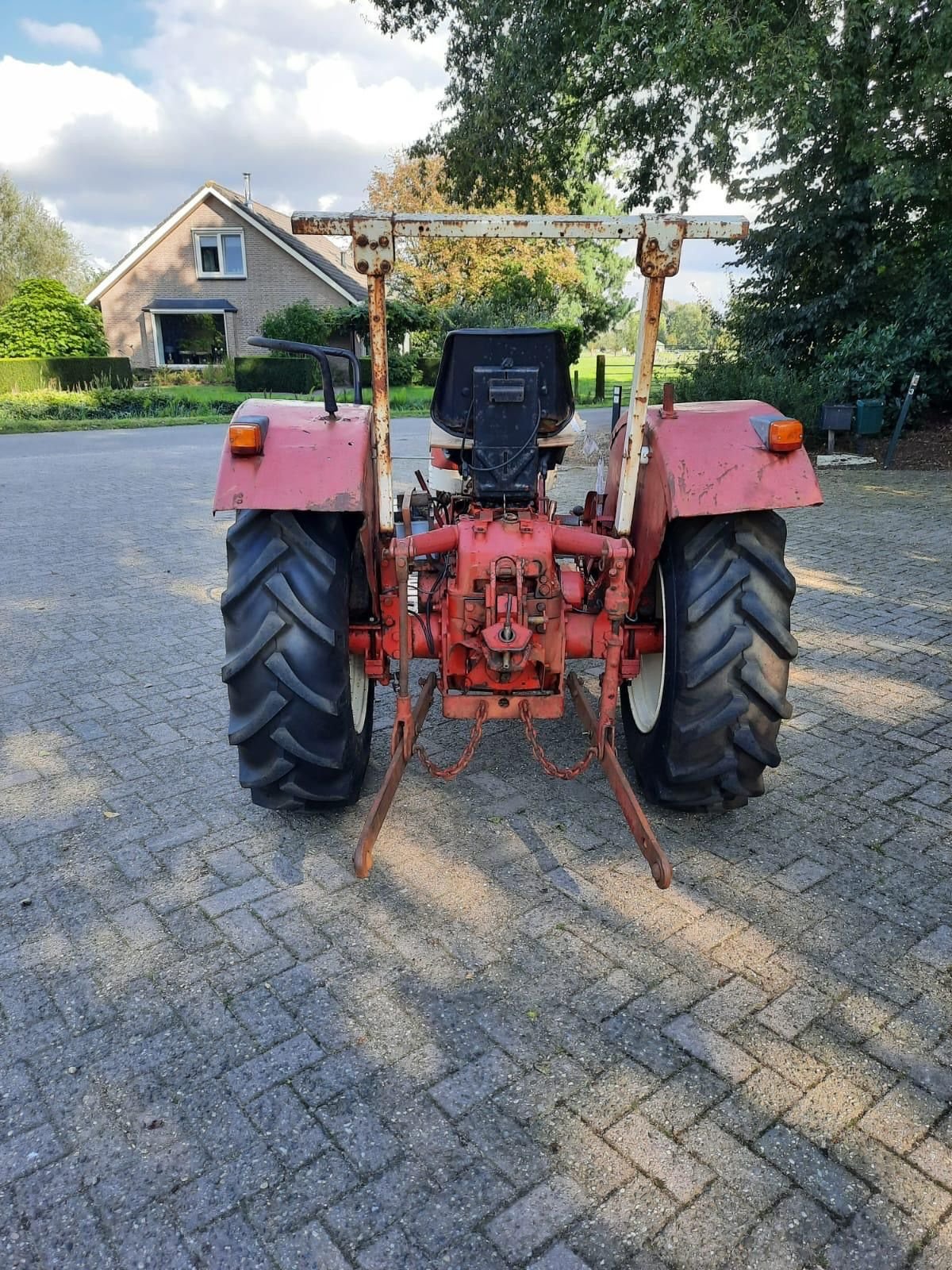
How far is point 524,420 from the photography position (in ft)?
→ 11.5

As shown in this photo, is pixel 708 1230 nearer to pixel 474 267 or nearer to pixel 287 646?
pixel 287 646

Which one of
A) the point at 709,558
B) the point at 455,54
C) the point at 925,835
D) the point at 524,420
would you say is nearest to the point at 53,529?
the point at 524,420

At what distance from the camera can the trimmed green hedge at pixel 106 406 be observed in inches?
808

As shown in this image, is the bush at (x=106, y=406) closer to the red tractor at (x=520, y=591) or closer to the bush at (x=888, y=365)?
the bush at (x=888, y=365)

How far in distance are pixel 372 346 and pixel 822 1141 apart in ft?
7.92

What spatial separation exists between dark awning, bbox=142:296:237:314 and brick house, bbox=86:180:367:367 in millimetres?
29

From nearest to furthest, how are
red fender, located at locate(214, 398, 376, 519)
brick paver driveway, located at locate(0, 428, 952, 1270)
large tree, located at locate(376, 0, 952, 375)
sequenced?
brick paver driveway, located at locate(0, 428, 952, 1270) < red fender, located at locate(214, 398, 376, 519) < large tree, located at locate(376, 0, 952, 375)

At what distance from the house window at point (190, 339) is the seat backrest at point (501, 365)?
30797 millimetres

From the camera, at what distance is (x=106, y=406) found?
2153 centimetres

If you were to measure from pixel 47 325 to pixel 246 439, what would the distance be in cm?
2661

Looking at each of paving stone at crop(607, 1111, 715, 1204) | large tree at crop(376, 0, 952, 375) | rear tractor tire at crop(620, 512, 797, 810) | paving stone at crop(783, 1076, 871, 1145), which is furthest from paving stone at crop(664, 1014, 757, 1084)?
large tree at crop(376, 0, 952, 375)

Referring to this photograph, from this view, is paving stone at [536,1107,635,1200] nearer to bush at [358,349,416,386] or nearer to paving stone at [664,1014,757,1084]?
paving stone at [664,1014,757,1084]

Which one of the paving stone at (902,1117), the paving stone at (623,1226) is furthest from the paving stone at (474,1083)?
the paving stone at (902,1117)

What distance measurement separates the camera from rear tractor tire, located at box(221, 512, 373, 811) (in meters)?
2.95
